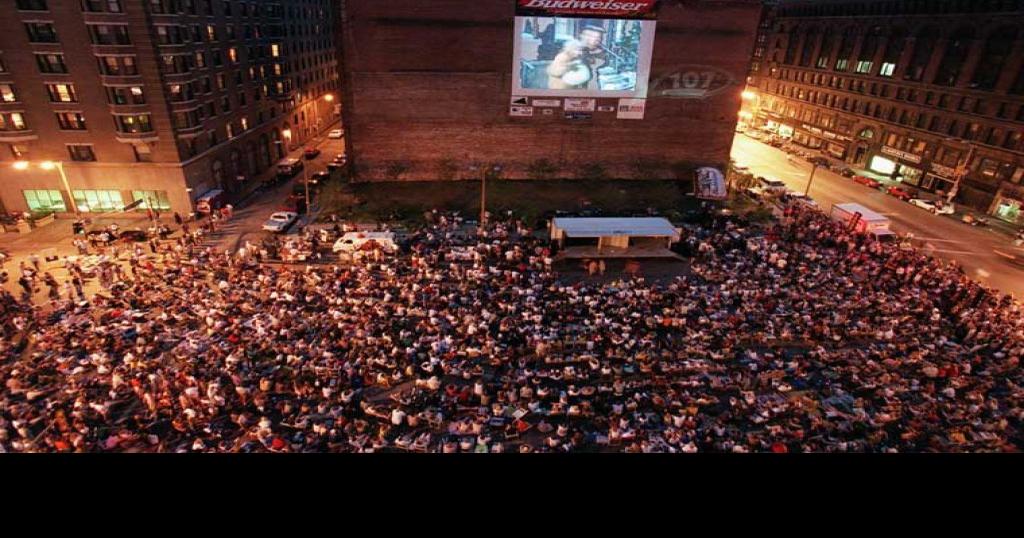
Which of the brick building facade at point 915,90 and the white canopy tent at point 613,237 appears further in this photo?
the brick building facade at point 915,90

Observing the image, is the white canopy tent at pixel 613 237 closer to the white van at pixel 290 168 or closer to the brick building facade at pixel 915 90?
the white van at pixel 290 168

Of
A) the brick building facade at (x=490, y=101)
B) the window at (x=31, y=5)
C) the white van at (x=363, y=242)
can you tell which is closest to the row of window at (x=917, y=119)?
the brick building facade at (x=490, y=101)

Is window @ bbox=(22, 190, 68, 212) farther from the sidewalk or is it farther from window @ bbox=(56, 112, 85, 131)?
the sidewalk

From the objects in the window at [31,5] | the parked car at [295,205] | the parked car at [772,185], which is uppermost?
the window at [31,5]

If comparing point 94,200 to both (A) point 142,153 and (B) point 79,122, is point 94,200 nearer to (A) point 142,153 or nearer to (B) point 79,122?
(A) point 142,153

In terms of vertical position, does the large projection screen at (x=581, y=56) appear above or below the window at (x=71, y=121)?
above

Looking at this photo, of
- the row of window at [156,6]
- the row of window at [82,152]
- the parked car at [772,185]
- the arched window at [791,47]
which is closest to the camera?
the row of window at [156,6]

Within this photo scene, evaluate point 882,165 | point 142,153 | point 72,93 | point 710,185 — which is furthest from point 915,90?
point 72,93

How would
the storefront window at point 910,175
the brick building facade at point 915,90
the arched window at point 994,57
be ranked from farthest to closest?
the storefront window at point 910,175 < the brick building facade at point 915,90 < the arched window at point 994,57
